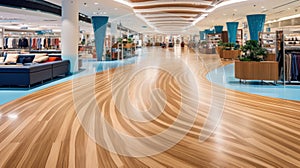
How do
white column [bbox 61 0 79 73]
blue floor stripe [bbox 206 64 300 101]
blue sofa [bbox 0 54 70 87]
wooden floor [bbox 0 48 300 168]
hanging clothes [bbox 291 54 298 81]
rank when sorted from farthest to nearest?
white column [bbox 61 0 79 73]
hanging clothes [bbox 291 54 298 81]
blue sofa [bbox 0 54 70 87]
blue floor stripe [bbox 206 64 300 101]
wooden floor [bbox 0 48 300 168]

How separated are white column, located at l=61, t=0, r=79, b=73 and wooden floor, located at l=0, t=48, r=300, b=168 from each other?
4.67 metres

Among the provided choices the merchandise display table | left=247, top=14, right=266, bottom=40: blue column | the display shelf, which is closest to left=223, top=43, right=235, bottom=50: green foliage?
left=247, top=14, right=266, bottom=40: blue column

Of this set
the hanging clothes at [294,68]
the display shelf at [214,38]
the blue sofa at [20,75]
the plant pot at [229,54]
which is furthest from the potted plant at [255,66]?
the display shelf at [214,38]

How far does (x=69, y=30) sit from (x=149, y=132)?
25.3 feet

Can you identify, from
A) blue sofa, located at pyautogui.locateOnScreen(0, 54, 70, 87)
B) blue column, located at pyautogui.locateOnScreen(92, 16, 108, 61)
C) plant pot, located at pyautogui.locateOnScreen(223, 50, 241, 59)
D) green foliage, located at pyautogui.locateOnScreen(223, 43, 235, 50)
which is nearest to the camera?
blue sofa, located at pyautogui.locateOnScreen(0, 54, 70, 87)

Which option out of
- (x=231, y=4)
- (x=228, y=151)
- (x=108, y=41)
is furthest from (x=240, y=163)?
(x=108, y=41)

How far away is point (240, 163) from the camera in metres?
2.39

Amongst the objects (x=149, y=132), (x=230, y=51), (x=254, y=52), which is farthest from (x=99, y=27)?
(x=149, y=132)

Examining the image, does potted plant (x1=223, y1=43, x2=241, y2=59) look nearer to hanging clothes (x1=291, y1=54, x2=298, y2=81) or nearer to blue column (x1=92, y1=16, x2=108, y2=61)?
blue column (x1=92, y1=16, x2=108, y2=61)

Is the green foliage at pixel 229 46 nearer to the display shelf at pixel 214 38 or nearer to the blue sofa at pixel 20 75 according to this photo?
the display shelf at pixel 214 38

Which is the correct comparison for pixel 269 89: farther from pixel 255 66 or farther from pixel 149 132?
pixel 149 132

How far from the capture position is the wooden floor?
2.46m

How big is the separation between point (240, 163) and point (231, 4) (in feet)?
38.1

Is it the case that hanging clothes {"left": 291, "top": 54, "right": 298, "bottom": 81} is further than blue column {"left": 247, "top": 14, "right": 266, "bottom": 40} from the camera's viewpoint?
No
